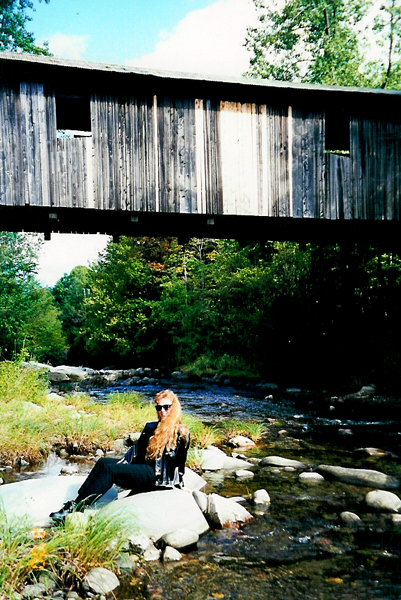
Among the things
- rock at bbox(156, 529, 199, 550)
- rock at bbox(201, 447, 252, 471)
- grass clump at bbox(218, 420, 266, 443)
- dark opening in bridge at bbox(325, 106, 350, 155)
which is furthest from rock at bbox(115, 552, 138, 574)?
dark opening in bridge at bbox(325, 106, 350, 155)

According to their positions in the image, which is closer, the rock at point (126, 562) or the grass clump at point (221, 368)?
the rock at point (126, 562)

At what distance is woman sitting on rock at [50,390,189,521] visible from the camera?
4.67 meters

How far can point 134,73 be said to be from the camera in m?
8.72

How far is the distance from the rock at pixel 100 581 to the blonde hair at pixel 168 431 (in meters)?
1.32

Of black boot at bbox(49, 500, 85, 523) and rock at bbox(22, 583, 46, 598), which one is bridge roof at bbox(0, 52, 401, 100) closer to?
black boot at bbox(49, 500, 85, 523)

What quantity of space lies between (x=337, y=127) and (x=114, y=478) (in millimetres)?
9141

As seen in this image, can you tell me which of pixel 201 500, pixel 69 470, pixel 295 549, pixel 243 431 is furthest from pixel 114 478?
pixel 243 431

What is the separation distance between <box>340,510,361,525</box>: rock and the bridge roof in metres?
6.78

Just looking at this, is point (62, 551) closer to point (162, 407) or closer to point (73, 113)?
point (162, 407)

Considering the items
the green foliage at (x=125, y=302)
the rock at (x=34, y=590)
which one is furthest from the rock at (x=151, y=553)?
the green foliage at (x=125, y=302)

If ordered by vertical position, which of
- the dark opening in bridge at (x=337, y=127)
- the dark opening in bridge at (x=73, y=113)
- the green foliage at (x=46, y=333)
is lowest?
the green foliage at (x=46, y=333)

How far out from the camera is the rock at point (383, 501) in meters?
5.39

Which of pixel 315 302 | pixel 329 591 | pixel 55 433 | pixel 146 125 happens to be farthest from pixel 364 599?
pixel 315 302

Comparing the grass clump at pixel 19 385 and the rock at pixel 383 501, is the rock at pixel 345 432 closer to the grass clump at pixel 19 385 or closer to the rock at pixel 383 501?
the rock at pixel 383 501
